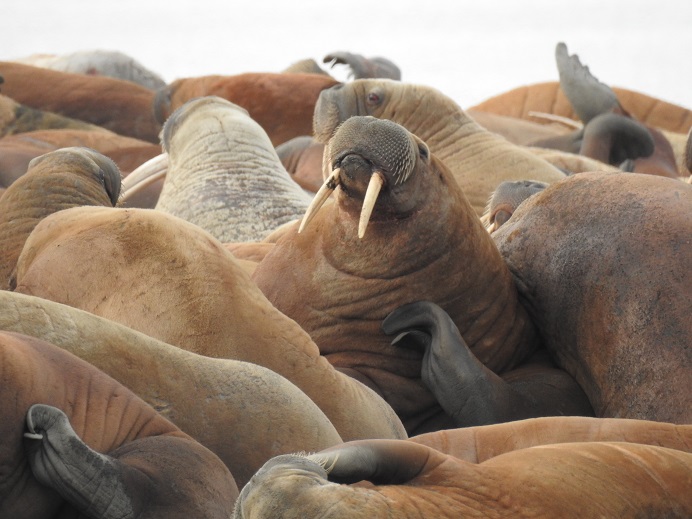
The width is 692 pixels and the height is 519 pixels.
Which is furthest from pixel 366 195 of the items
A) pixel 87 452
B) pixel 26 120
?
pixel 26 120

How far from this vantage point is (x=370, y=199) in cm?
542

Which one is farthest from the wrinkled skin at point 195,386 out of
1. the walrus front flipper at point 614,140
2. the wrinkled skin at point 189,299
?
the walrus front flipper at point 614,140

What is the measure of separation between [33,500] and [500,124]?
1104cm

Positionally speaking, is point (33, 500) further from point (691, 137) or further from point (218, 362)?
point (691, 137)

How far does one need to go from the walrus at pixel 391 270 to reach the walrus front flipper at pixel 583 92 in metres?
7.38

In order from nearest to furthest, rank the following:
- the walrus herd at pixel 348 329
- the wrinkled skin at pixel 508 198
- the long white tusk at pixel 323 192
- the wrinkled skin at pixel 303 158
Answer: the walrus herd at pixel 348 329 → the long white tusk at pixel 323 192 → the wrinkled skin at pixel 508 198 → the wrinkled skin at pixel 303 158

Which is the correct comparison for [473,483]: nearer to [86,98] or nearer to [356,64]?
[86,98]

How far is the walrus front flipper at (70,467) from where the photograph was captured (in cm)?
324

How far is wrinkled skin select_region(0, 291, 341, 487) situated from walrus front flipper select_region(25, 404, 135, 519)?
590 mm

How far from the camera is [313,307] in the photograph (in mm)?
5945

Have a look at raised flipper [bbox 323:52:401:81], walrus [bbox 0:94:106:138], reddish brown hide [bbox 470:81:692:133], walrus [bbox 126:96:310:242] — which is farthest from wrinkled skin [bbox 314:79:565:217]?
reddish brown hide [bbox 470:81:692:133]

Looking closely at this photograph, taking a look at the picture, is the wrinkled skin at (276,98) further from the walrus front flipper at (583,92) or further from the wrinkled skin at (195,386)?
the wrinkled skin at (195,386)

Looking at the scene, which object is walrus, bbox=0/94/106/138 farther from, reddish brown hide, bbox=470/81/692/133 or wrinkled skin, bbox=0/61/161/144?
reddish brown hide, bbox=470/81/692/133

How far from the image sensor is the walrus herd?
3.24 m
